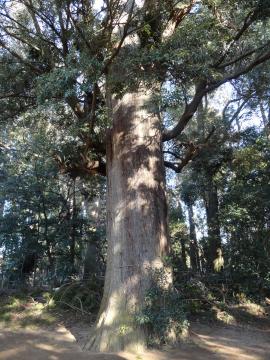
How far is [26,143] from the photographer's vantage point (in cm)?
1170

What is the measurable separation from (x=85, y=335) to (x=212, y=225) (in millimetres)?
5463

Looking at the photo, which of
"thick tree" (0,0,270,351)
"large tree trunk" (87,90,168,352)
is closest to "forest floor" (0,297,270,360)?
"large tree trunk" (87,90,168,352)

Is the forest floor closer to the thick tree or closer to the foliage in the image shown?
the foliage

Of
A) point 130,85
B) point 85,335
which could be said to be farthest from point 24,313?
point 130,85

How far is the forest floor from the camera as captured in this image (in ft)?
18.7

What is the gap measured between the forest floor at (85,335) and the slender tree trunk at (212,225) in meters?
2.39

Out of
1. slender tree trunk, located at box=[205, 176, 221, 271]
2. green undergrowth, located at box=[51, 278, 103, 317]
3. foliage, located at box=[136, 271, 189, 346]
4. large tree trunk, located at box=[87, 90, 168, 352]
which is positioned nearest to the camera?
foliage, located at box=[136, 271, 189, 346]

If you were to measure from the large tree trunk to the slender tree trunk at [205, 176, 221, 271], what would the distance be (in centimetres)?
454

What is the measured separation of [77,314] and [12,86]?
Answer: 5.46m

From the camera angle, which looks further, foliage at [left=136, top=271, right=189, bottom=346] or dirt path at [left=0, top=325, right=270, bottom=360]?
foliage at [left=136, top=271, right=189, bottom=346]

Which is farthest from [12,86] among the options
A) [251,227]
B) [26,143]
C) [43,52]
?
[251,227]

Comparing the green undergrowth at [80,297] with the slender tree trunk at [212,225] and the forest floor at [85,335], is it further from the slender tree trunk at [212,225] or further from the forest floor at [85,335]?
the slender tree trunk at [212,225]

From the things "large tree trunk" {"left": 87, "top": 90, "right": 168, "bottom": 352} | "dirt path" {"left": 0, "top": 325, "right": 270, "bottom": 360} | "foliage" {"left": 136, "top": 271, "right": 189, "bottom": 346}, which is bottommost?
"dirt path" {"left": 0, "top": 325, "right": 270, "bottom": 360}

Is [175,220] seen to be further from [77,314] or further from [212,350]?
[212,350]
